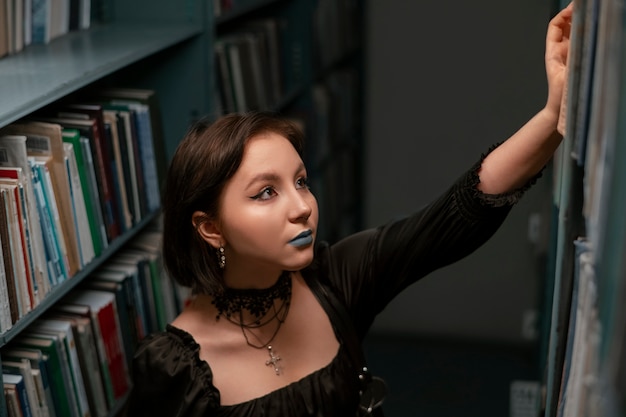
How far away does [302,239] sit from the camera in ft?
4.56

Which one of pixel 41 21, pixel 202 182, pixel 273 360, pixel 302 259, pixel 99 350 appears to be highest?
pixel 41 21

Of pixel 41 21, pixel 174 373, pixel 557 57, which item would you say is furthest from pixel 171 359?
pixel 41 21

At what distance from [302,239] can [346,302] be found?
11.8 inches

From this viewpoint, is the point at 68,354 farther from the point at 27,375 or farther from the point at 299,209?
the point at 299,209

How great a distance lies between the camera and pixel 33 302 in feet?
5.38

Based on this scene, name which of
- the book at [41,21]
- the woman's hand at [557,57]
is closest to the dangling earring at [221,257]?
the woman's hand at [557,57]

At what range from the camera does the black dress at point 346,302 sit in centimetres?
145

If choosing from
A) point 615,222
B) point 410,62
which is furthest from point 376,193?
point 615,222

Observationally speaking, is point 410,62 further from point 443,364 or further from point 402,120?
point 443,364

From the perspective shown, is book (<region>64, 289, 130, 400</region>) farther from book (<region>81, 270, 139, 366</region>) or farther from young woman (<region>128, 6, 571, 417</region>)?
young woman (<region>128, 6, 571, 417</region>)

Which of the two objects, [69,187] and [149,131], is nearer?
[69,187]

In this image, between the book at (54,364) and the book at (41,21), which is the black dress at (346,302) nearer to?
the book at (54,364)

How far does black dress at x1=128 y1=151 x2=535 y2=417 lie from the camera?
1.45 meters

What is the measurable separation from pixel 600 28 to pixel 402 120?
2.96 m
